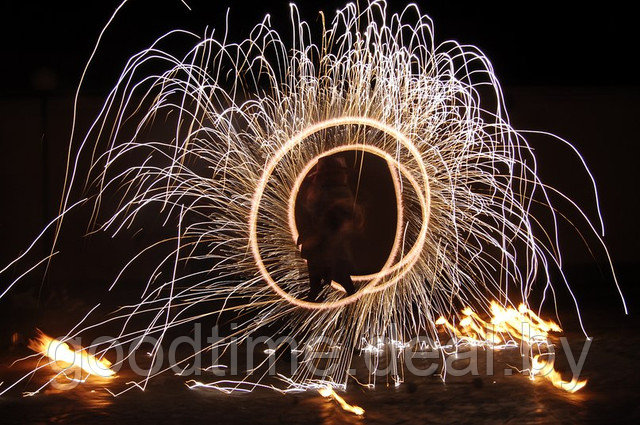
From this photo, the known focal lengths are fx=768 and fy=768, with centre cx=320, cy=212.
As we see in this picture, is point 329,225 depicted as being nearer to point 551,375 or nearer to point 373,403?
point 373,403

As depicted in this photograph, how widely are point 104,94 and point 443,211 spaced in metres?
6.95

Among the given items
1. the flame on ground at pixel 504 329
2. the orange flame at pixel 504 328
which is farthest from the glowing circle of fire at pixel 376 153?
the orange flame at pixel 504 328

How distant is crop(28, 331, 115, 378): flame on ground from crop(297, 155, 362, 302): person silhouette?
1.83 meters

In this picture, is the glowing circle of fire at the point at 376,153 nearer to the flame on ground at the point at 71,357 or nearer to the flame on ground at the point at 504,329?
the flame on ground at the point at 504,329

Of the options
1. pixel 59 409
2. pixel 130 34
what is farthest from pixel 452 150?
pixel 130 34

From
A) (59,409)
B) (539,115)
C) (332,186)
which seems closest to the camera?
(59,409)

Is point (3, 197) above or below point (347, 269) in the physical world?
above

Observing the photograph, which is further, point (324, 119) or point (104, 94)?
point (104, 94)

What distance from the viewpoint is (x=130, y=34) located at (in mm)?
13953

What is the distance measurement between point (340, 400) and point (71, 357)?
2.50m

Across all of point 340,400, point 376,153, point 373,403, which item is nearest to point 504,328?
point 376,153

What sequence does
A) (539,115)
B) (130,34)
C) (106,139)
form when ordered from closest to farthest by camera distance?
(106,139) → (539,115) → (130,34)

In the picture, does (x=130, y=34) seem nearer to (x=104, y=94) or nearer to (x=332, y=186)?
(x=104, y=94)

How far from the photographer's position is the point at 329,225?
6453mm
